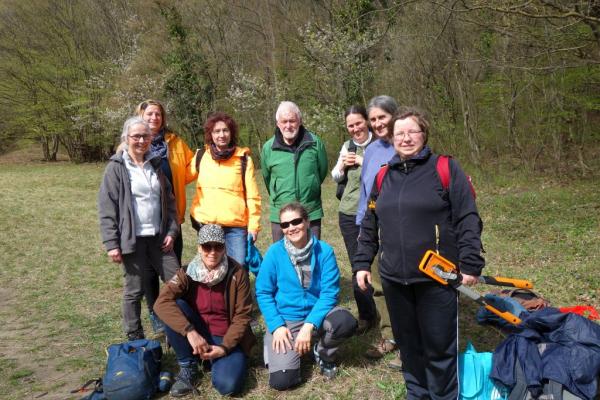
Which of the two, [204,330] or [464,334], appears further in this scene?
[464,334]

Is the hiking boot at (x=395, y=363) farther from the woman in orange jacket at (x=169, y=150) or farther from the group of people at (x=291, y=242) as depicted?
the woman in orange jacket at (x=169, y=150)

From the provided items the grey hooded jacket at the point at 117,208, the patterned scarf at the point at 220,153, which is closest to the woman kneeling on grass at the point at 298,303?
the patterned scarf at the point at 220,153

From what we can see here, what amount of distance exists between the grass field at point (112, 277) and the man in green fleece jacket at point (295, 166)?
126 cm

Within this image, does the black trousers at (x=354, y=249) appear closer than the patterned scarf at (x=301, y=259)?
No

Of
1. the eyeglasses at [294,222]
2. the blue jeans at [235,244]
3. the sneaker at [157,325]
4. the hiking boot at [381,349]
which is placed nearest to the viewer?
the eyeglasses at [294,222]

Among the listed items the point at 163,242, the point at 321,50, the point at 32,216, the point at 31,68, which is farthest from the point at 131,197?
the point at 31,68

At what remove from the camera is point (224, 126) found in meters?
4.18

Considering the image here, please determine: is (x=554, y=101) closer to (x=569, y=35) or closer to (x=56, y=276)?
(x=569, y=35)

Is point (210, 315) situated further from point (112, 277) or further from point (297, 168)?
point (112, 277)

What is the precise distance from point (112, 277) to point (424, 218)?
559cm

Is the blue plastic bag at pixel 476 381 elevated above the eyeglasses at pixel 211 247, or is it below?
below

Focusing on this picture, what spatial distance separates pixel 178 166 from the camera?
4355 millimetres

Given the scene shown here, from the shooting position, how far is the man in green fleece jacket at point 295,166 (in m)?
4.23

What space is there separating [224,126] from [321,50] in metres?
15.1
